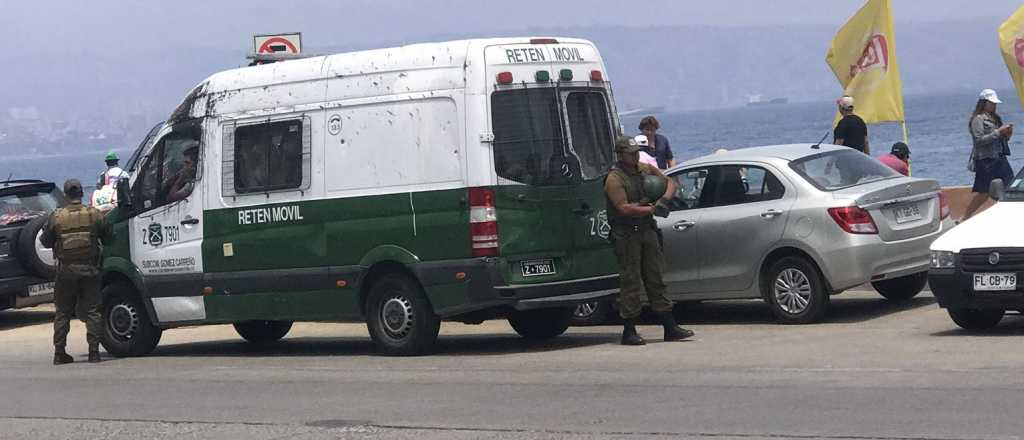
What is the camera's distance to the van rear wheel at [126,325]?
52.4ft

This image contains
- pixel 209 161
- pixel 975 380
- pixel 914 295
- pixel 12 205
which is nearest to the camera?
pixel 975 380

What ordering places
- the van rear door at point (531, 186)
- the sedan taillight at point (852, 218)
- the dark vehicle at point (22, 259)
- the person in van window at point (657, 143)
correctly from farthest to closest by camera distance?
the dark vehicle at point (22, 259), the person in van window at point (657, 143), the sedan taillight at point (852, 218), the van rear door at point (531, 186)

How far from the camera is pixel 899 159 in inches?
731

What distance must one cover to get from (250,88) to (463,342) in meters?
3.03

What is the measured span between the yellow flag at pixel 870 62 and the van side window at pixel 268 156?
9.15 m

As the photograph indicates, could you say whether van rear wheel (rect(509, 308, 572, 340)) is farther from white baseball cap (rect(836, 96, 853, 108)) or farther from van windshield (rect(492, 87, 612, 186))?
white baseball cap (rect(836, 96, 853, 108))

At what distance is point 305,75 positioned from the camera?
14438 millimetres

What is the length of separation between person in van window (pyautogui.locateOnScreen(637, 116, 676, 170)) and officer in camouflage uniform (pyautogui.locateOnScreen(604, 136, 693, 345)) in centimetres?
468

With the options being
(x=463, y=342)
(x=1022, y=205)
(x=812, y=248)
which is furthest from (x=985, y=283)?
(x=463, y=342)

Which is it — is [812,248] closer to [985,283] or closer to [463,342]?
[985,283]

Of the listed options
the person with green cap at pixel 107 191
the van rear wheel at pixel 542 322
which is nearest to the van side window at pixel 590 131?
the van rear wheel at pixel 542 322

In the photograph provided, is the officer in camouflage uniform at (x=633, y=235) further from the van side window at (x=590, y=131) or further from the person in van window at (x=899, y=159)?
the person in van window at (x=899, y=159)

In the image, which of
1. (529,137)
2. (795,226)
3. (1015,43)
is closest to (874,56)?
(1015,43)

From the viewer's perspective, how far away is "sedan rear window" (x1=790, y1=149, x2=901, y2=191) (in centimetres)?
1521
